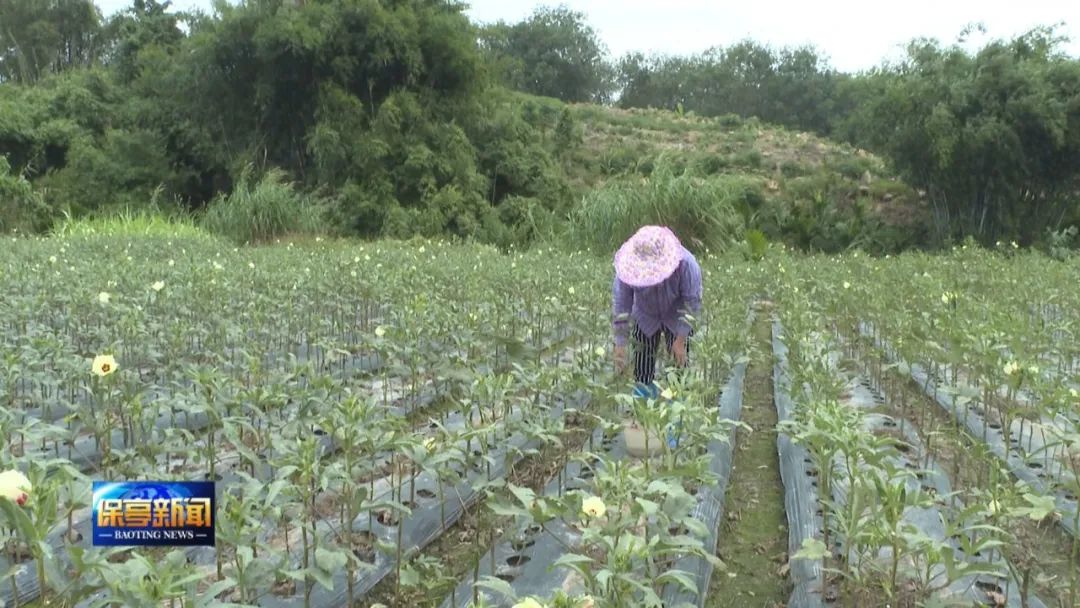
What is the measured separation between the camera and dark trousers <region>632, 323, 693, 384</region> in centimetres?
454

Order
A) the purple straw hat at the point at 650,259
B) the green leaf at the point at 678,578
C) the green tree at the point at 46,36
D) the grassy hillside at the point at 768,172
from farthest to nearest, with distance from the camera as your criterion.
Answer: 1. the green tree at the point at 46,36
2. the grassy hillside at the point at 768,172
3. the purple straw hat at the point at 650,259
4. the green leaf at the point at 678,578

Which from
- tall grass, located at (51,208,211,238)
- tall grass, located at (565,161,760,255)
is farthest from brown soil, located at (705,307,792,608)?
tall grass, located at (51,208,211,238)

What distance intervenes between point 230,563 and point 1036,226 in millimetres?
21479

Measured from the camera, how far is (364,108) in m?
18.2

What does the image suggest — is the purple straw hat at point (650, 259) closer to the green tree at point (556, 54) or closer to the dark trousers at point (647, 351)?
the dark trousers at point (647, 351)

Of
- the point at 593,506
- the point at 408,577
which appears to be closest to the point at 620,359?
the point at 408,577

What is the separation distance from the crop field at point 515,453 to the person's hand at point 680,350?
6.6 inches

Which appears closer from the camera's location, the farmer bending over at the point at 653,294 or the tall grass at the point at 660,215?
the farmer bending over at the point at 653,294

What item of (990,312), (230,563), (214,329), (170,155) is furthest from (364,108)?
(230,563)

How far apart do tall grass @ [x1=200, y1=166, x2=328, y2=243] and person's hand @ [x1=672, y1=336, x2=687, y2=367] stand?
40.7 ft

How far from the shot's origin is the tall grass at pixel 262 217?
15.4 metres

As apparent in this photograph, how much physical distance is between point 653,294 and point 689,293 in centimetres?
21

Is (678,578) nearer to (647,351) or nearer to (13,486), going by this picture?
(13,486)

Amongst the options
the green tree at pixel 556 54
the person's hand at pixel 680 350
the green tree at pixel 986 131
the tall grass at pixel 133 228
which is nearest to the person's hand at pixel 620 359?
the person's hand at pixel 680 350
